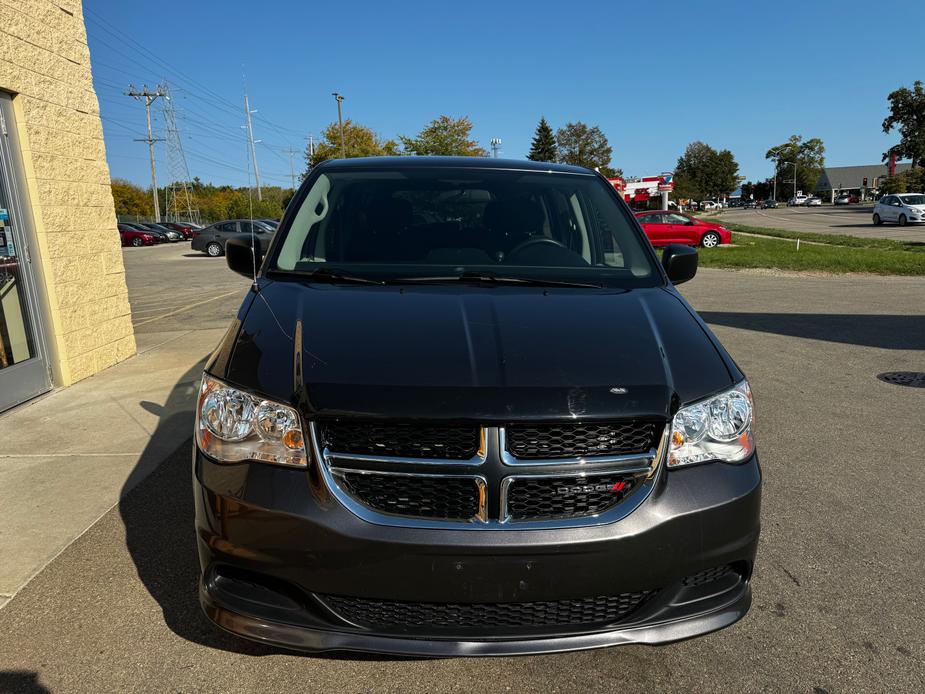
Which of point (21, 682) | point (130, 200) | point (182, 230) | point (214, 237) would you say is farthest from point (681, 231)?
point (130, 200)

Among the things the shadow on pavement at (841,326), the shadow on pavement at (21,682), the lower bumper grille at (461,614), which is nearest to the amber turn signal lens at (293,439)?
the lower bumper grille at (461,614)

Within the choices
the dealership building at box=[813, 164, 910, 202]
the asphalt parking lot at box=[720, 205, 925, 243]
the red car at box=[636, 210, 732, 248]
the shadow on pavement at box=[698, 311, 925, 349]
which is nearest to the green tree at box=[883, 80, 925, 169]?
the asphalt parking lot at box=[720, 205, 925, 243]

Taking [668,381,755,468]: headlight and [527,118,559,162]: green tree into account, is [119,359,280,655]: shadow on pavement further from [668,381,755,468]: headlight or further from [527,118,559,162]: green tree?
[527,118,559,162]: green tree

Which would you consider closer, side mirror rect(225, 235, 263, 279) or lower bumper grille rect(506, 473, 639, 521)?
lower bumper grille rect(506, 473, 639, 521)

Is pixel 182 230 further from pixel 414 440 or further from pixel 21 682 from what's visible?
pixel 414 440

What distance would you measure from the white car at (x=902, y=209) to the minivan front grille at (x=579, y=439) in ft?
143

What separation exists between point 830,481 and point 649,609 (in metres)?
2.57

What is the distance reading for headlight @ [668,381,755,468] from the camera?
2217 mm

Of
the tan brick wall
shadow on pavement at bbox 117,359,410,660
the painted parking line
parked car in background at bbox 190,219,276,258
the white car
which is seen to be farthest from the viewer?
the white car

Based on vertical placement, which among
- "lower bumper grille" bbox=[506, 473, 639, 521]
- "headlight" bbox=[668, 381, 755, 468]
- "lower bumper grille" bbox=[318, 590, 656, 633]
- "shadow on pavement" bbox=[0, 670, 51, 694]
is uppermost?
"headlight" bbox=[668, 381, 755, 468]

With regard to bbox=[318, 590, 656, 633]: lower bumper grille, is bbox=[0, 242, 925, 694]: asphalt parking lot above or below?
below

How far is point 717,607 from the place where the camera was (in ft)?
7.23

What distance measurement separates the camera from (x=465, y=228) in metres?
3.52

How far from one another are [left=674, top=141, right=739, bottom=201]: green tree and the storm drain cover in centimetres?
12336
